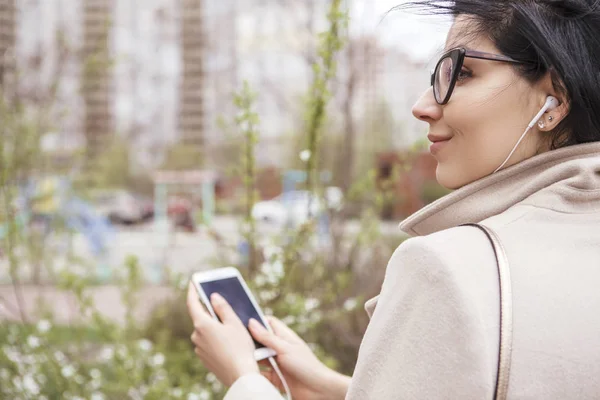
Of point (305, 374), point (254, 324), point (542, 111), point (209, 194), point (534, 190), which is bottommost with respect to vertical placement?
point (209, 194)

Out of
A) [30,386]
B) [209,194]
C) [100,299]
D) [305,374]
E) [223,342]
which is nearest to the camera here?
[223,342]

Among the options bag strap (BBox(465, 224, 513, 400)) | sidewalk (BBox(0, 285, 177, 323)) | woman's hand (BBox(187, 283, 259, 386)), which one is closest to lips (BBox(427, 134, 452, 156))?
bag strap (BBox(465, 224, 513, 400))

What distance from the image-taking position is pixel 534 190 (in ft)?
2.86

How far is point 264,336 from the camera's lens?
1.23m

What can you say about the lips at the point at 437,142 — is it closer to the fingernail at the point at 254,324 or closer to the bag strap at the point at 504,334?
the bag strap at the point at 504,334

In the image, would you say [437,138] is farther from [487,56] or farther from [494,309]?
[494,309]

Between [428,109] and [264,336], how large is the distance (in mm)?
536

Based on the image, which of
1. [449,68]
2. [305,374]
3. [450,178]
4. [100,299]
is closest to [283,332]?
[305,374]

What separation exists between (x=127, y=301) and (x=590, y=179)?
98.2 inches

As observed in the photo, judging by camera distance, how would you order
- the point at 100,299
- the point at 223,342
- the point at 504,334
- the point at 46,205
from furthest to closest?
the point at 100,299
the point at 46,205
the point at 223,342
the point at 504,334

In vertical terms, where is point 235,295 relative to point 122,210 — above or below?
above

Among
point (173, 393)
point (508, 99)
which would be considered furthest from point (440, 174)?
point (173, 393)

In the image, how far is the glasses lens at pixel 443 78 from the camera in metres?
0.93

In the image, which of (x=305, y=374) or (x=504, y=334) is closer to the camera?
(x=504, y=334)
